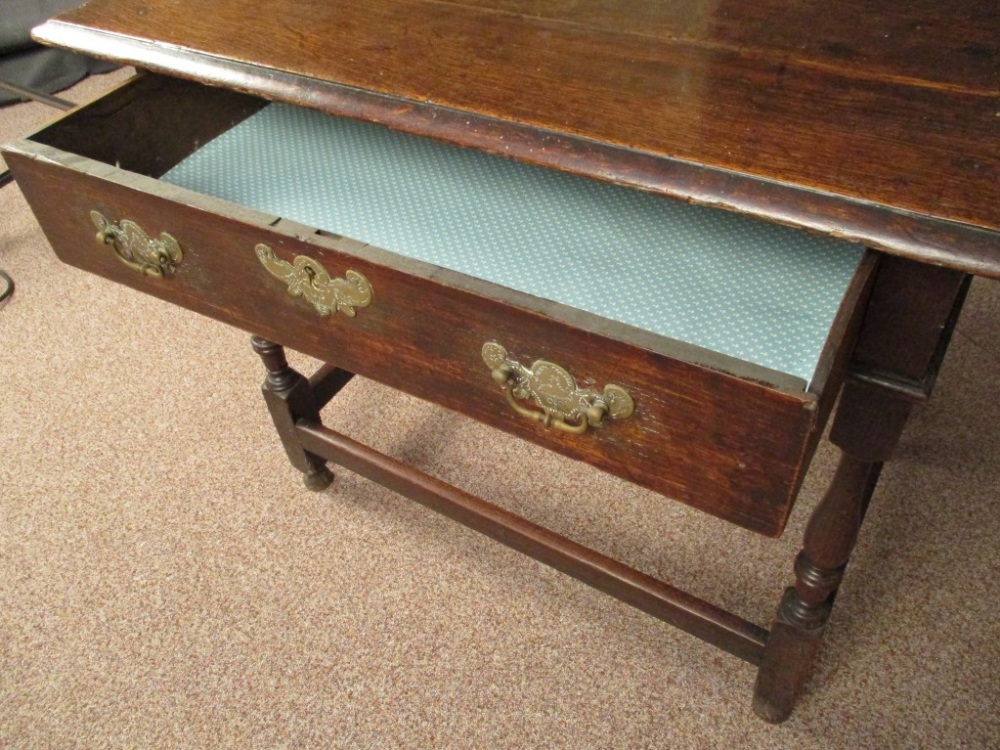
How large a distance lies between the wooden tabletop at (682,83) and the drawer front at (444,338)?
118 millimetres

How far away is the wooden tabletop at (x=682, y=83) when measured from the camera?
54cm

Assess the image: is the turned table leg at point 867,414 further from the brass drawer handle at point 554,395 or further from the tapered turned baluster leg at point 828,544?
the brass drawer handle at point 554,395

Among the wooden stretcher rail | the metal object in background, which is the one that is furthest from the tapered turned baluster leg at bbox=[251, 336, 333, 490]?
the metal object in background

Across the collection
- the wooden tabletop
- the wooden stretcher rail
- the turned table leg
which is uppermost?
the wooden tabletop

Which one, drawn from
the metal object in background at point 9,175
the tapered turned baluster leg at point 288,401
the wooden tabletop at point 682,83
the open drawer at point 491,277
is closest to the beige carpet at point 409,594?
the tapered turned baluster leg at point 288,401

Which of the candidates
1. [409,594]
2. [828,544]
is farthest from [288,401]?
[828,544]

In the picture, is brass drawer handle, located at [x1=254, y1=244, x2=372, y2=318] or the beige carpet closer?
brass drawer handle, located at [x1=254, y1=244, x2=372, y2=318]

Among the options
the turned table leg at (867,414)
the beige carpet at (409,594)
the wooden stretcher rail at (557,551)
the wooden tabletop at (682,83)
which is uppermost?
the wooden tabletop at (682,83)

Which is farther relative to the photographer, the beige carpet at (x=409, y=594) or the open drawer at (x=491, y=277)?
the beige carpet at (x=409, y=594)

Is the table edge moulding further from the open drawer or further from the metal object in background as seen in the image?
the metal object in background

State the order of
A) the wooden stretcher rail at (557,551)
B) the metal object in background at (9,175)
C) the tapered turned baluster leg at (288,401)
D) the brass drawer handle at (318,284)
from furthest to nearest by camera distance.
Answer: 1. the metal object in background at (9,175)
2. the tapered turned baluster leg at (288,401)
3. the wooden stretcher rail at (557,551)
4. the brass drawer handle at (318,284)

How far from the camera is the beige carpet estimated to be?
2.81 feet

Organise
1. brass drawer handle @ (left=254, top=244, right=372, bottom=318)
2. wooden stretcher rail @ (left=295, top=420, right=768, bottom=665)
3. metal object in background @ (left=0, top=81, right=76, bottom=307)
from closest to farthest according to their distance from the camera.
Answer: brass drawer handle @ (left=254, top=244, right=372, bottom=318) < wooden stretcher rail @ (left=295, top=420, right=768, bottom=665) < metal object in background @ (left=0, top=81, right=76, bottom=307)

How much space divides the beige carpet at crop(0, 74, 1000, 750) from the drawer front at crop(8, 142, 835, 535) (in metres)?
0.37
